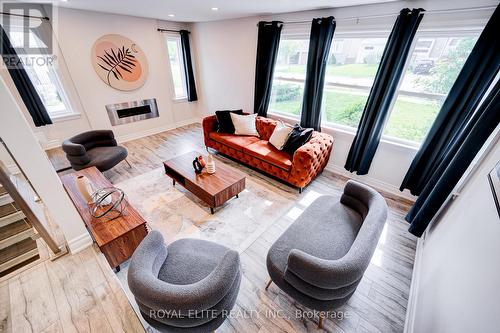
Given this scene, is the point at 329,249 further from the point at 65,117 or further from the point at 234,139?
the point at 65,117

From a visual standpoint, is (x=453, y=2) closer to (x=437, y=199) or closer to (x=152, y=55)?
(x=437, y=199)

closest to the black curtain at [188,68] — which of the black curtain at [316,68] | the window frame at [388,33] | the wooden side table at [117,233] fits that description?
the window frame at [388,33]

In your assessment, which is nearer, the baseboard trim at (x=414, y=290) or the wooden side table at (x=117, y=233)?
the baseboard trim at (x=414, y=290)

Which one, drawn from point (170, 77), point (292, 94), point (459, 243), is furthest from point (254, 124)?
point (459, 243)

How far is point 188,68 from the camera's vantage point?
4.81 meters

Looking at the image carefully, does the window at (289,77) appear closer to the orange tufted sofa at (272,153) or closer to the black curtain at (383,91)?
the orange tufted sofa at (272,153)

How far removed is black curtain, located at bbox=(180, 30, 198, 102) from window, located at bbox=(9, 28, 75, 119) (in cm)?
242

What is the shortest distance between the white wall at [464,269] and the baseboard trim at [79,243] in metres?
2.63

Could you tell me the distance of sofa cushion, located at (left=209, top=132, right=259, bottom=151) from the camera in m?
3.33

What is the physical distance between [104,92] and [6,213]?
311 centimetres

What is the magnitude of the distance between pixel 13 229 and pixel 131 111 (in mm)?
3284

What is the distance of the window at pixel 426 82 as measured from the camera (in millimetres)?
2099

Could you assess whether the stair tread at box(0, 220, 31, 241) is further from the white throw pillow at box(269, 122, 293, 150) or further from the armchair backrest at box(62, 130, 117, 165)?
the white throw pillow at box(269, 122, 293, 150)

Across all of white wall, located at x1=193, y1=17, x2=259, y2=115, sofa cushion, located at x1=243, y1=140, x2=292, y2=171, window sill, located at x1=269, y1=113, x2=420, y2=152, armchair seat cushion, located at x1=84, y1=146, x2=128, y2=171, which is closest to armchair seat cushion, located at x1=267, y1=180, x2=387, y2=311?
sofa cushion, located at x1=243, y1=140, x2=292, y2=171
